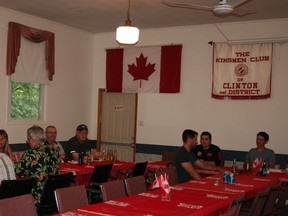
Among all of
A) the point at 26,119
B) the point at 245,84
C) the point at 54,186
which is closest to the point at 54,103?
the point at 26,119

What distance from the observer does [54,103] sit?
9.16 metres

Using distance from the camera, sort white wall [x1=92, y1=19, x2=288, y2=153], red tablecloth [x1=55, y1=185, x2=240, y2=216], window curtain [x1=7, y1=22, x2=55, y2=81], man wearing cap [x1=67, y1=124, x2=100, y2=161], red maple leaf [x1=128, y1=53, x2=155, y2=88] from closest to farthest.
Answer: red tablecloth [x1=55, y1=185, x2=240, y2=216]
man wearing cap [x1=67, y1=124, x2=100, y2=161]
window curtain [x1=7, y1=22, x2=55, y2=81]
white wall [x1=92, y1=19, x2=288, y2=153]
red maple leaf [x1=128, y1=53, x2=155, y2=88]

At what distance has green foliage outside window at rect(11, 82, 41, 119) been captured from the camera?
8328mm

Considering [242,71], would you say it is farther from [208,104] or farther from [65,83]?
[65,83]

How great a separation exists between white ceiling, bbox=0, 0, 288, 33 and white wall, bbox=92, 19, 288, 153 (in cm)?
28

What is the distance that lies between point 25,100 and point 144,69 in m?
2.70

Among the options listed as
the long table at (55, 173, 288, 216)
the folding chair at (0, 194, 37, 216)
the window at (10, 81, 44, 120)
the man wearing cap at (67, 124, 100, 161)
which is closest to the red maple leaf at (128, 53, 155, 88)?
the window at (10, 81, 44, 120)

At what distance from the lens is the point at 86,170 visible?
5.75 m

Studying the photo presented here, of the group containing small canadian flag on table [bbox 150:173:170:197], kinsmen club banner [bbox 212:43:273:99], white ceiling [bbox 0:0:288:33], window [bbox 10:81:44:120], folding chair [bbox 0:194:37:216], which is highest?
white ceiling [bbox 0:0:288:33]

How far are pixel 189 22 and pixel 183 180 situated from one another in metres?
4.07

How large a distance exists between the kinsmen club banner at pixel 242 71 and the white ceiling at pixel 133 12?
61cm

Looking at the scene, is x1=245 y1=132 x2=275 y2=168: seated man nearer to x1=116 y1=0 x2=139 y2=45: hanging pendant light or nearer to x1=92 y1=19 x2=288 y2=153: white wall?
x1=92 y1=19 x2=288 y2=153: white wall

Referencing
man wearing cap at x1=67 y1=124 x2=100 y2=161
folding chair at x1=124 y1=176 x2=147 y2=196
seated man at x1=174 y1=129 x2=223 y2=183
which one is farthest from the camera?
→ man wearing cap at x1=67 y1=124 x2=100 y2=161

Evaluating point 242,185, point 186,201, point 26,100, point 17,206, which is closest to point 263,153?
point 242,185
